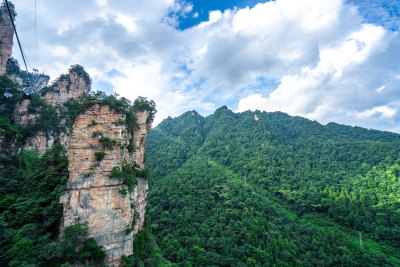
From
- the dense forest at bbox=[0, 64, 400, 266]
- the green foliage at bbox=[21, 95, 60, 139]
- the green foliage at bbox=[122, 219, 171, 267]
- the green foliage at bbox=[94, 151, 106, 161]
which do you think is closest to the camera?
the dense forest at bbox=[0, 64, 400, 266]

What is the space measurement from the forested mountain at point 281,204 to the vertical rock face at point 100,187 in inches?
590

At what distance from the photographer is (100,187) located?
17.8m

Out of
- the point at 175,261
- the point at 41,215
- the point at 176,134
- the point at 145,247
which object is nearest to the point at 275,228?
the point at 175,261

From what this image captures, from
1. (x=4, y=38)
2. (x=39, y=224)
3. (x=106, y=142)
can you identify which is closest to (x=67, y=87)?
(x=4, y=38)

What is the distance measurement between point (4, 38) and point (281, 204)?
242 feet

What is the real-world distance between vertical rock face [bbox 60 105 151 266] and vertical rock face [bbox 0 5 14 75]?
116ft

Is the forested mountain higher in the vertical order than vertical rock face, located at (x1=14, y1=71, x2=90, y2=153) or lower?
lower

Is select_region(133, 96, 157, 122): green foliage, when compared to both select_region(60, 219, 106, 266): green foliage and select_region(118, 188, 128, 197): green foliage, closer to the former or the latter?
select_region(118, 188, 128, 197): green foliage

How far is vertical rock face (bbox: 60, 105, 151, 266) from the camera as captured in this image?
662 inches

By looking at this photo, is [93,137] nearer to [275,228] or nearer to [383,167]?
[275,228]

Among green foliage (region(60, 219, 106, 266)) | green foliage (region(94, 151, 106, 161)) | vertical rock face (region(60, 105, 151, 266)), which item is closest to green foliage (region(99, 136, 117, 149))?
vertical rock face (region(60, 105, 151, 266))

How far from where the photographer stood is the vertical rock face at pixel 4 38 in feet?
117

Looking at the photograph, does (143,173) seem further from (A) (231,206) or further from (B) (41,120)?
(B) (41,120)

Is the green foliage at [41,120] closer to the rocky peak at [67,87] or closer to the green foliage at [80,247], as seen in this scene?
the rocky peak at [67,87]
